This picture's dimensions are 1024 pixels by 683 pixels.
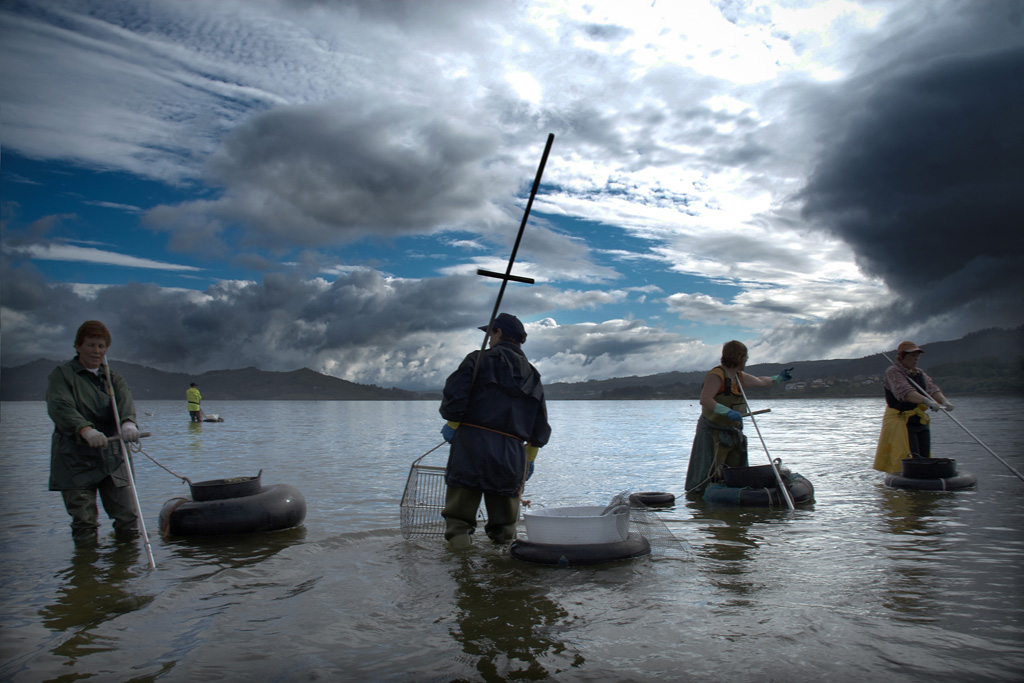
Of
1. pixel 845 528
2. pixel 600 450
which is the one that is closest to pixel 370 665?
pixel 845 528

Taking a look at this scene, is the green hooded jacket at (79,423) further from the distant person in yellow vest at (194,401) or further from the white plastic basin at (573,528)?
the distant person in yellow vest at (194,401)

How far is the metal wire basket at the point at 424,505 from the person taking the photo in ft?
24.1

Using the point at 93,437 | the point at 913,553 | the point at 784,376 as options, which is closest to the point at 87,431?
the point at 93,437

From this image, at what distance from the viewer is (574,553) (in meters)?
5.79

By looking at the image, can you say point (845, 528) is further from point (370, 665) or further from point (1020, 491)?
point (370, 665)

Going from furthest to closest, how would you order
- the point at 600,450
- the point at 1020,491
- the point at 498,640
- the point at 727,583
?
the point at 600,450, the point at 1020,491, the point at 727,583, the point at 498,640

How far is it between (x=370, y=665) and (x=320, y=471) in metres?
12.8

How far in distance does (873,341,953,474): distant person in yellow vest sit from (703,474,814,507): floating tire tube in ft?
8.55

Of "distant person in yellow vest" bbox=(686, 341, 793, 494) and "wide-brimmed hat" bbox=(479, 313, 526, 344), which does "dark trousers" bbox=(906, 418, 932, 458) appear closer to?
"distant person in yellow vest" bbox=(686, 341, 793, 494)

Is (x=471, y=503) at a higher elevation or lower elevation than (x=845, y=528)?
higher

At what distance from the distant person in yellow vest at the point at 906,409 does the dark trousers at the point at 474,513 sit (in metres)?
7.73

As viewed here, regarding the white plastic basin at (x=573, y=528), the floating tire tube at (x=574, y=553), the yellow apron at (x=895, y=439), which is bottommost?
the floating tire tube at (x=574, y=553)

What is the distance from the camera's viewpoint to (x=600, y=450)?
23.2m

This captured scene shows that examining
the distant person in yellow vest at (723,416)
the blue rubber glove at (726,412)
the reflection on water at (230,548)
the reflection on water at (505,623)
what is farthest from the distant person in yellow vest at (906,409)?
the reflection on water at (230,548)
